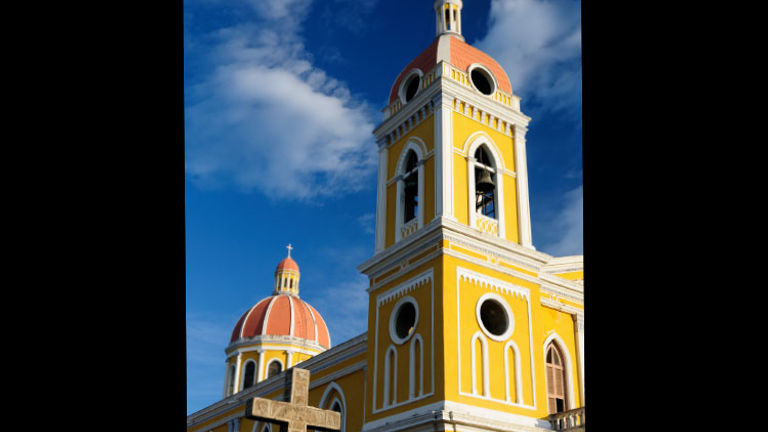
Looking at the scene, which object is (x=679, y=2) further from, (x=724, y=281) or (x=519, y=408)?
(x=519, y=408)

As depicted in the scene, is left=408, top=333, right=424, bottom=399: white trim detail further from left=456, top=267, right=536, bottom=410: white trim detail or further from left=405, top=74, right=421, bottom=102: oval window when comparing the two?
left=405, top=74, right=421, bottom=102: oval window

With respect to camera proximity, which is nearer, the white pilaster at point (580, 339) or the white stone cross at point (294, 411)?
the white stone cross at point (294, 411)

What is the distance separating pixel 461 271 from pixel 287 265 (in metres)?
29.5

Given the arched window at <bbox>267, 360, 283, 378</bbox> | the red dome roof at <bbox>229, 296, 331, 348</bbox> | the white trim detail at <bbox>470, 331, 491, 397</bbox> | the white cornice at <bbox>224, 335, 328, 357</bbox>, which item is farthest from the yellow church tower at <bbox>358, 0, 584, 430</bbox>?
the red dome roof at <bbox>229, 296, 331, 348</bbox>

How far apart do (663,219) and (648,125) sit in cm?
16

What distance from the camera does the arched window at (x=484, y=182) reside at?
16359 millimetres

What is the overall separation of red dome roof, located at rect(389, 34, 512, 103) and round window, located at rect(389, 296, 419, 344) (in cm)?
591

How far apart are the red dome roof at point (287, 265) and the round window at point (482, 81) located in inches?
1067

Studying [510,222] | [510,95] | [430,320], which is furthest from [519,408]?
[510,95]

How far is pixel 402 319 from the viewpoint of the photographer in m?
15.5

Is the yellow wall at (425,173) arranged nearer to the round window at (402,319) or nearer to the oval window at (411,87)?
the oval window at (411,87)

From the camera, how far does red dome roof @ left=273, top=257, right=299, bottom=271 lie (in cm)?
4266

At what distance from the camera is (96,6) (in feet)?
3.78

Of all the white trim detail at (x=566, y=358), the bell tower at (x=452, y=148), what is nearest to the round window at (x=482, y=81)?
the bell tower at (x=452, y=148)
